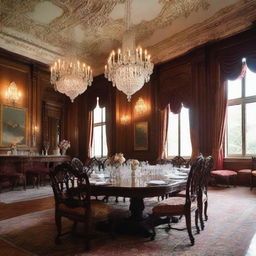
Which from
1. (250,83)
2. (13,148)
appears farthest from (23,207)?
(250,83)

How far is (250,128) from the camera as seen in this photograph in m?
6.81

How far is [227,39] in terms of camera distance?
683 cm

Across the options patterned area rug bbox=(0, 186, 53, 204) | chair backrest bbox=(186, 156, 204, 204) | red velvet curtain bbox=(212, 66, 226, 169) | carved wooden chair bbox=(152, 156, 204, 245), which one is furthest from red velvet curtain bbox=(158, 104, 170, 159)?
Answer: carved wooden chair bbox=(152, 156, 204, 245)

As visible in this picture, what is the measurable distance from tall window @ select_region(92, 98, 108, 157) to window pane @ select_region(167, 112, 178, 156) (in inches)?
118

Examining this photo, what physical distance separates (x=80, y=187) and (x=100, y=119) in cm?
789

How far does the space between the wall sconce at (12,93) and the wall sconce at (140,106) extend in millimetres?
4209

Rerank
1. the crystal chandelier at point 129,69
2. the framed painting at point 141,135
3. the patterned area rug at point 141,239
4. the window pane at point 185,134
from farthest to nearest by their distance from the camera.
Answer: the framed painting at point 141,135, the window pane at point 185,134, the crystal chandelier at point 129,69, the patterned area rug at point 141,239

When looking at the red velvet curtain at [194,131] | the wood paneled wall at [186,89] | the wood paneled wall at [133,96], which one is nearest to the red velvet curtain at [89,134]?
the wood paneled wall at [133,96]

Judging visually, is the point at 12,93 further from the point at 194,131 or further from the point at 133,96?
the point at 194,131

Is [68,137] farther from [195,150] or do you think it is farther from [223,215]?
[223,215]

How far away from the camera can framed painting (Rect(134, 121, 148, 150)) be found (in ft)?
28.0

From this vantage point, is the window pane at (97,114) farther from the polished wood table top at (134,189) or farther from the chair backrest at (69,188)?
the polished wood table top at (134,189)

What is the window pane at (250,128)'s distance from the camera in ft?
22.1

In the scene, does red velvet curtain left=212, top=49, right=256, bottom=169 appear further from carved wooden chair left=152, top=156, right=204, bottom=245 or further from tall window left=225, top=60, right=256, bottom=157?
carved wooden chair left=152, top=156, right=204, bottom=245
